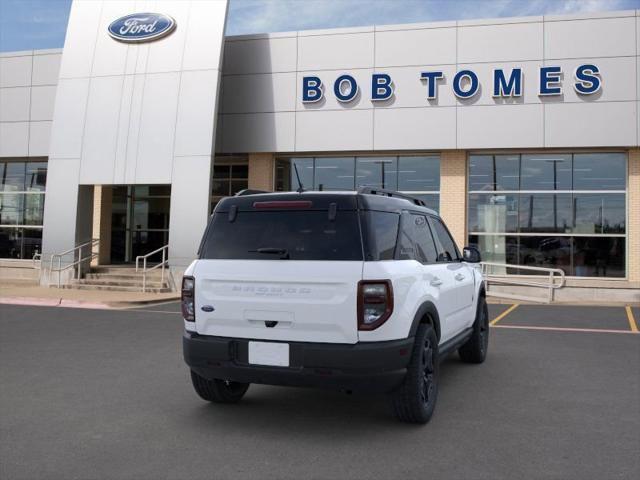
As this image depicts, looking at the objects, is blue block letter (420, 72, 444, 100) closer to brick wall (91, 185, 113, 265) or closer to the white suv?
brick wall (91, 185, 113, 265)

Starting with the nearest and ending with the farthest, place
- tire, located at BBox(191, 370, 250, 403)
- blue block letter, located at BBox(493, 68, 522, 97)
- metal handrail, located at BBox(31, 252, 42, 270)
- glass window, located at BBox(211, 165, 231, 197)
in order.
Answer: tire, located at BBox(191, 370, 250, 403)
blue block letter, located at BBox(493, 68, 522, 97)
metal handrail, located at BBox(31, 252, 42, 270)
glass window, located at BBox(211, 165, 231, 197)

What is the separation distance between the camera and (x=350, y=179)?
2012cm

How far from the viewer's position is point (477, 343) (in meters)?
7.62

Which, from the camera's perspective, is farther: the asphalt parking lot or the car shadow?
the car shadow

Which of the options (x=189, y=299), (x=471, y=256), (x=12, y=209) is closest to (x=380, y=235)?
(x=189, y=299)

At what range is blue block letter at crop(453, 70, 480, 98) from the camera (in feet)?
60.1

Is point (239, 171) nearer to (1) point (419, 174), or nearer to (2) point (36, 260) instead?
(1) point (419, 174)

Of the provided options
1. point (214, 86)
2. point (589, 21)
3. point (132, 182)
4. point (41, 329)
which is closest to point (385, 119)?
point (214, 86)

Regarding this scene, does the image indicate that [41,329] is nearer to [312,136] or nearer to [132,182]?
[132,182]

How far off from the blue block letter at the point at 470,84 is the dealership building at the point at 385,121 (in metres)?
0.05

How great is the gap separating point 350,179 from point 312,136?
1872 millimetres

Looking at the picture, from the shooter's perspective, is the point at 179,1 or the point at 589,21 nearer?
the point at 589,21

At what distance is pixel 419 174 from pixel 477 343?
12449 millimetres

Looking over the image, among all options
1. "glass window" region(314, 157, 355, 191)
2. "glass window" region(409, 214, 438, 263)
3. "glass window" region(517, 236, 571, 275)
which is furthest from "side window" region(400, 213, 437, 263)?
"glass window" region(314, 157, 355, 191)
